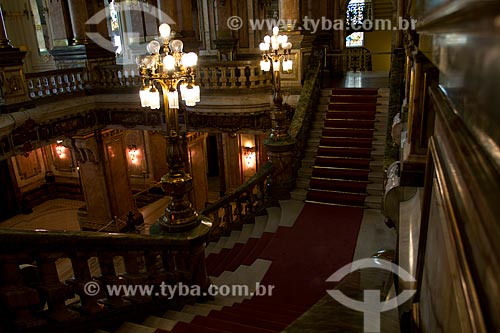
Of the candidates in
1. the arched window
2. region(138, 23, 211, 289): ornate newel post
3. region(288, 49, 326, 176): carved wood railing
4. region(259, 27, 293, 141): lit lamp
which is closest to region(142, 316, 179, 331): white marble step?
region(138, 23, 211, 289): ornate newel post

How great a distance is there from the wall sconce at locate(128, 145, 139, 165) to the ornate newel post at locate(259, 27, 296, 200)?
36.6 ft

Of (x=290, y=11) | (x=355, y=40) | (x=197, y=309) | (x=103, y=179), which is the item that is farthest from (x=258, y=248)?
(x=355, y=40)

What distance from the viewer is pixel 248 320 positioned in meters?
4.09

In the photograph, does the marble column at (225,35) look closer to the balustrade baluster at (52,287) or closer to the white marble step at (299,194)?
the white marble step at (299,194)

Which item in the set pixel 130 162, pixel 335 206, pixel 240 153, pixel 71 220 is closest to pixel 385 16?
pixel 240 153

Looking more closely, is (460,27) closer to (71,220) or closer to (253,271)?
(253,271)

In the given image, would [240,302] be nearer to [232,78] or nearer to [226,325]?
[226,325]

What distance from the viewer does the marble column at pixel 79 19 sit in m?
11.9

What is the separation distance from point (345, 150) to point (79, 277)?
6449mm

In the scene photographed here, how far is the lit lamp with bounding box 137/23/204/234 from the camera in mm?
4621

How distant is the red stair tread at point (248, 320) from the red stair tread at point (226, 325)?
5.3 inches

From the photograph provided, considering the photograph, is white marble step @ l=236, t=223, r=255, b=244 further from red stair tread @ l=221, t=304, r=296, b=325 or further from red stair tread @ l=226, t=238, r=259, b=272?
red stair tread @ l=221, t=304, r=296, b=325

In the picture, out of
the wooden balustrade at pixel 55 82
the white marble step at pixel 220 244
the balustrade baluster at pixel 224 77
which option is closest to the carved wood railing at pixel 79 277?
the white marble step at pixel 220 244

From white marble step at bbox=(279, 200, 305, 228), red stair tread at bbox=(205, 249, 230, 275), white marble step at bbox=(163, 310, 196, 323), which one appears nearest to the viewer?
white marble step at bbox=(163, 310, 196, 323)
